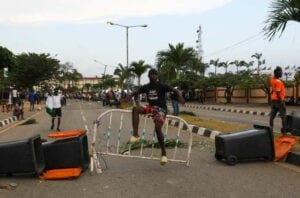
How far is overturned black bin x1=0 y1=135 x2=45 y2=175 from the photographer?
8.30m

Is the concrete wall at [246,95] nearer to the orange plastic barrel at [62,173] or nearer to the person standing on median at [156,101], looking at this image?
the person standing on median at [156,101]

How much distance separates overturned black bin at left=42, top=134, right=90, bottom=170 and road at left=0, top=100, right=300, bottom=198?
1.00 feet

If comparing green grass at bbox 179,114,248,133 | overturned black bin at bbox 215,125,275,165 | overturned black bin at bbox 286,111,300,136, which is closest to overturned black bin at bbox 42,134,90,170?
overturned black bin at bbox 215,125,275,165

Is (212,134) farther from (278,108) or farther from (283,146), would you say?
(283,146)

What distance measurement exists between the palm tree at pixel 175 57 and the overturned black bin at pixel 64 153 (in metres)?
52.4

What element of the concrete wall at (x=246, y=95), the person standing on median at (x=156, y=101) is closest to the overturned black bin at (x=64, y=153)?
the person standing on median at (x=156, y=101)

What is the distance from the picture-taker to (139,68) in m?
73.8

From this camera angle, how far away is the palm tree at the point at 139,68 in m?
73.8

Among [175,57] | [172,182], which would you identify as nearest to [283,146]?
[172,182]

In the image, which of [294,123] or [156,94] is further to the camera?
[294,123]

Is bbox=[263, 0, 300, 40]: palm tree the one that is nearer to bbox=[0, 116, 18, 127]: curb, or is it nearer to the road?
the road

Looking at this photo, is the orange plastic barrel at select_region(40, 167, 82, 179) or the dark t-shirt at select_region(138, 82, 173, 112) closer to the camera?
the orange plastic barrel at select_region(40, 167, 82, 179)

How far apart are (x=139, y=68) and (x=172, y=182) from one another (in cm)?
6591

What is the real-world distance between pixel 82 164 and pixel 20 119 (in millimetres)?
20298
